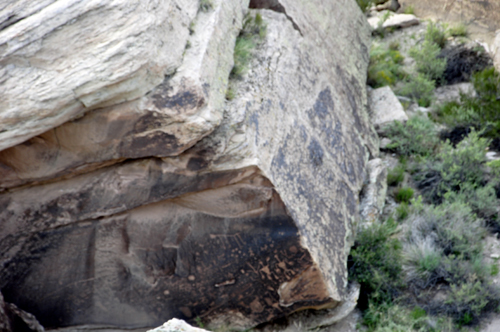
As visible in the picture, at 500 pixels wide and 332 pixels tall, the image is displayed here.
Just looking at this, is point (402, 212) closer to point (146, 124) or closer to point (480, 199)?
point (480, 199)

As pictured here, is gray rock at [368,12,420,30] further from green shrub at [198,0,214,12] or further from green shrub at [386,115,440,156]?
green shrub at [198,0,214,12]

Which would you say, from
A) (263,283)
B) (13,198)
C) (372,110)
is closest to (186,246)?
(263,283)

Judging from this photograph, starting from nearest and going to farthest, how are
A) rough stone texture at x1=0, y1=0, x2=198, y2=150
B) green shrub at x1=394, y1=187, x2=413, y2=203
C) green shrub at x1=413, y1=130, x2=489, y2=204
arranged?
rough stone texture at x1=0, y1=0, x2=198, y2=150 < green shrub at x1=413, y1=130, x2=489, y2=204 < green shrub at x1=394, y1=187, x2=413, y2=203

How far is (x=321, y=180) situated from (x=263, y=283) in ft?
3.56

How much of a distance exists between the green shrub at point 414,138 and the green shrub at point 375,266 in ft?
5.59

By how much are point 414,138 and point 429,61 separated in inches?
82.1

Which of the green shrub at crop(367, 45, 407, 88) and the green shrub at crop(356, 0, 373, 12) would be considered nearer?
the green shrub at crop(367, 45, 407, 88)

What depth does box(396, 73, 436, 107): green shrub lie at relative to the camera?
6.09 meters

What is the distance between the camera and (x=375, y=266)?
12.3 feet

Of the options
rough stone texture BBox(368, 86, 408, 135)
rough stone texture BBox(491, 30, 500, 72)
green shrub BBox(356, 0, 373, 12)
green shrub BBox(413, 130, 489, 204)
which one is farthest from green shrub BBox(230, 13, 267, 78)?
green shrub BBox(356, 0, 373, 12)

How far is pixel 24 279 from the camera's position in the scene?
11.2 feet

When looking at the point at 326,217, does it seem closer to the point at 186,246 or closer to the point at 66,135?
the point at 186,246

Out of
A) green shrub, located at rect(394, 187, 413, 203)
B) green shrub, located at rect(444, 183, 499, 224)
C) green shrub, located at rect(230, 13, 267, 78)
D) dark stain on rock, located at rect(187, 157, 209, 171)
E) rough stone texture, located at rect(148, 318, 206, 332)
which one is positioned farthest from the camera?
green shrub, located at rect(394, 187, 413, 203)

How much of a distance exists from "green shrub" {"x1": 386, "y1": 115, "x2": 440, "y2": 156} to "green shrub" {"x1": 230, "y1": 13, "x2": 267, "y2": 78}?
8.19ft
